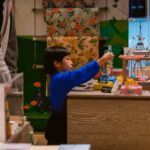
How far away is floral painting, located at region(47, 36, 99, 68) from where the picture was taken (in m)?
5.28

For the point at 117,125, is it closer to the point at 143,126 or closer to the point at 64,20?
the point at 143,126

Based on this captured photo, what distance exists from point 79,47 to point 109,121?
8.89 ft

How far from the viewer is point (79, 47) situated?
532 cm

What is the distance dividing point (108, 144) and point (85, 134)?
0.53 feet

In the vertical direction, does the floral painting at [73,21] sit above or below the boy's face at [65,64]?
above

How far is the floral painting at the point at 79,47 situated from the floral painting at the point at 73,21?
0.33ft

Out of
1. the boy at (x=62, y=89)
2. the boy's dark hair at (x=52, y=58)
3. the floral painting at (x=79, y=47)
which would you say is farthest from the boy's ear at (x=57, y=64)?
the floral painting at (x=79, y=47)

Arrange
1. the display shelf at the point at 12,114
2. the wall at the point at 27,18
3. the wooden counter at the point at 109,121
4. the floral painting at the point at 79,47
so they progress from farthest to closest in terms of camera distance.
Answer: the wall at the point at 27,18, the floral painting at the point at 79,47, the wooden counter at the point at 109,121, the display shelf at the point at 12,114

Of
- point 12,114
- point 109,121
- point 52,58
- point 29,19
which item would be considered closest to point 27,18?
point 29,19

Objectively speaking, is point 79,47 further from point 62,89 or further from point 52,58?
point 62,89

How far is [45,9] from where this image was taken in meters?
5.45

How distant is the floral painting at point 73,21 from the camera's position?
17.5 feet

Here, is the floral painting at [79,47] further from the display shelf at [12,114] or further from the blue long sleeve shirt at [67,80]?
the display shelf at [12,114]

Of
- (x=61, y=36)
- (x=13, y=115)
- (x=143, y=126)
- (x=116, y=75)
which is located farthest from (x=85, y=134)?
(x=61, y=36)
